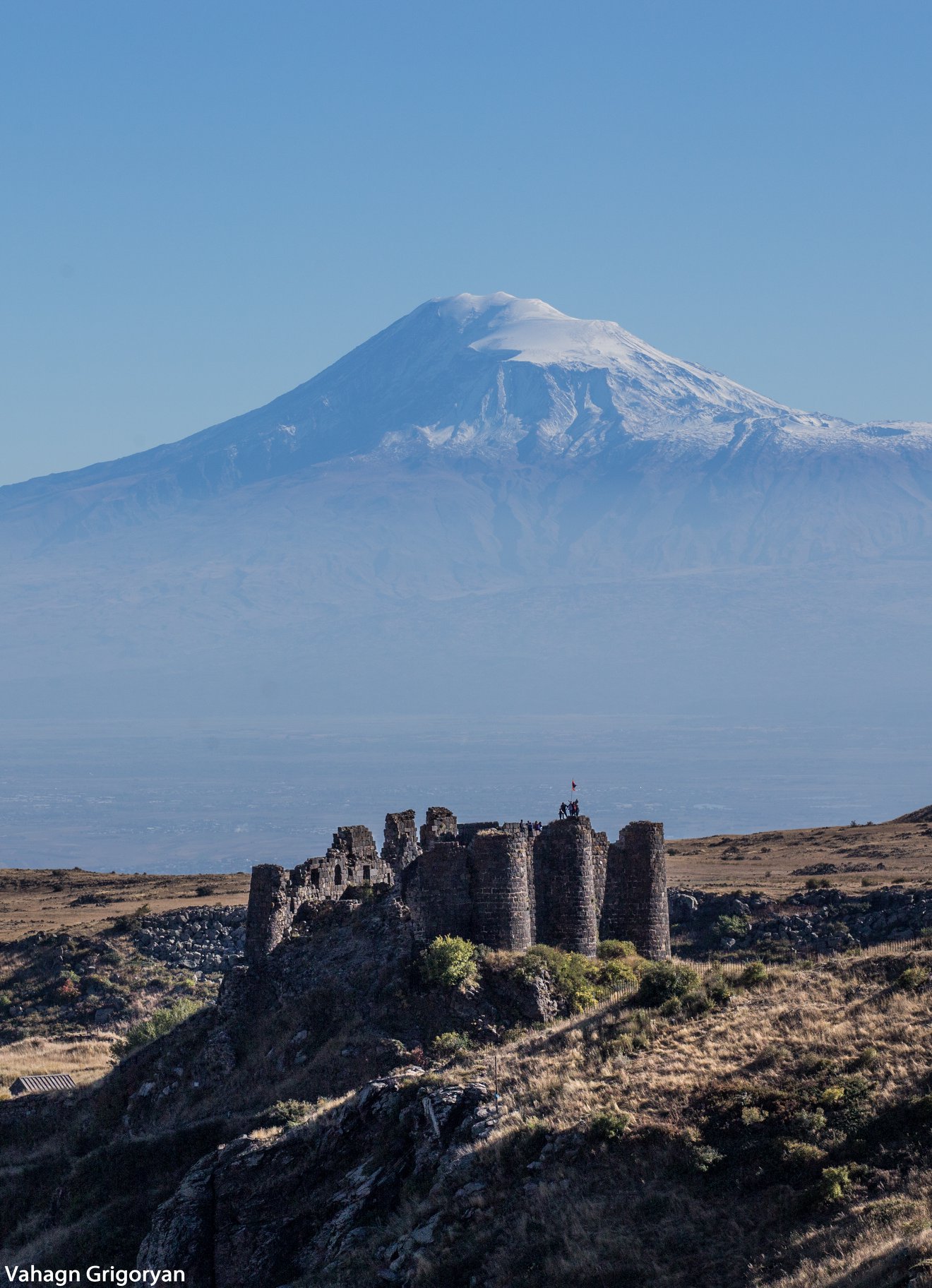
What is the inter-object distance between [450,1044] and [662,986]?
466 centimetres

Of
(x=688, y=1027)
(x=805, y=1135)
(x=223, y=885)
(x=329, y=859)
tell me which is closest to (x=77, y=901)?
(x=223, y=885)

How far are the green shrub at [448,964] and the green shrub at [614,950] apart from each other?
4637mm

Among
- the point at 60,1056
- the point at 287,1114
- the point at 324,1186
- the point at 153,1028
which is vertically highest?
the point at 287,1114

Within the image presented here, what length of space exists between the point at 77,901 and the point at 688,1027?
215 ft

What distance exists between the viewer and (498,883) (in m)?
37.5

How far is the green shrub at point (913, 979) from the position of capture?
29469 mm

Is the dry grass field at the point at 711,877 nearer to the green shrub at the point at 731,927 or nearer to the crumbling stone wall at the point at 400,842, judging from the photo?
the green shrub at the point at 731,927

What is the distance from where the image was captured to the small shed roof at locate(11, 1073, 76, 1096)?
43.5 meters

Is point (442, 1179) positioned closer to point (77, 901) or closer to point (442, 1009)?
point (442, 1009)

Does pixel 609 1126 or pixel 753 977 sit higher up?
pixel 753 977

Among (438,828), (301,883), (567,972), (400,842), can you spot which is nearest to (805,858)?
(400,842)

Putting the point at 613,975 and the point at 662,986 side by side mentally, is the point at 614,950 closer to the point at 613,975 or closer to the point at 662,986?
the point at 613,975

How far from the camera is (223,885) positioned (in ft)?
305

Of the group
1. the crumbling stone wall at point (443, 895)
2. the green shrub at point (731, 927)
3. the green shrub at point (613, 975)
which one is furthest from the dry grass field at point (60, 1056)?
the green shrub at point (731, 927)
